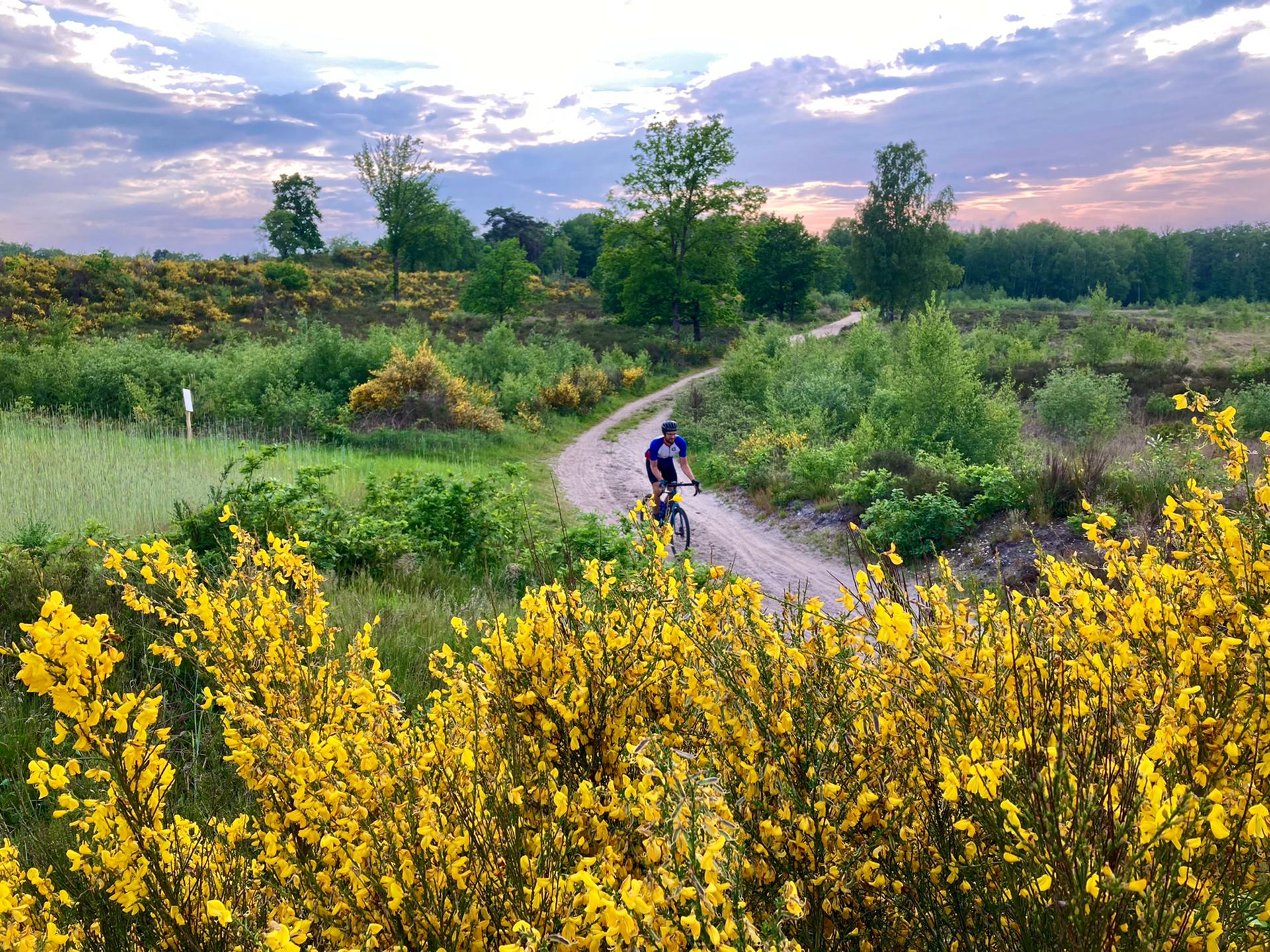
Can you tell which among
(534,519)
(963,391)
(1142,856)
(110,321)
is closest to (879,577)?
(1142,856)

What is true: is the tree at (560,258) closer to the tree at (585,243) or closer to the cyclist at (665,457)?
the tree at (585,243)

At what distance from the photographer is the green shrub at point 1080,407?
1803cm

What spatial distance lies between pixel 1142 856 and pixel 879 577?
3.22 ft

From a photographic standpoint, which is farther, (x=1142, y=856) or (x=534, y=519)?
(x=534, y=519)

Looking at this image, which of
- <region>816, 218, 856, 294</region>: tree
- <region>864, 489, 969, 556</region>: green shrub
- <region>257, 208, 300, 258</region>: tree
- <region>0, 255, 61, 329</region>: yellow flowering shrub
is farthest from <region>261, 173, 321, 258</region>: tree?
<region>864, 489, 969, 556</region>: green shrub

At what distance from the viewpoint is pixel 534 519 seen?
9.08 metres

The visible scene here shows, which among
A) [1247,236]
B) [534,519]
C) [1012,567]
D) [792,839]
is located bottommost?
[1012,567]

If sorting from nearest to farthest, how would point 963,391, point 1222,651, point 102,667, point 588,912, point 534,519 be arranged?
point 588,912 < point 1222,651 < point 102,667 < point 534,519 < point 963,391

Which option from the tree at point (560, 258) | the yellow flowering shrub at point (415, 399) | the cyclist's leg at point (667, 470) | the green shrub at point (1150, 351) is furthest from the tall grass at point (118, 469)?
the tree at point (560, 258)

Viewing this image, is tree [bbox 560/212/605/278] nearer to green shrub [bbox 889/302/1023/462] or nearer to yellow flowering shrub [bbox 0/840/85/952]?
green shrub [bbox 889/302/1023/462]

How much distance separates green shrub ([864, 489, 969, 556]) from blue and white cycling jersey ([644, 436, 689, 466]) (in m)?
2.86

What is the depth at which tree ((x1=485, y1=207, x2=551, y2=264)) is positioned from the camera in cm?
7550

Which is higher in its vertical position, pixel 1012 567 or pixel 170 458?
pixel 170 458

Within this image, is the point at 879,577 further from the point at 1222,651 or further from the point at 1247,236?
the point at 1247,236
